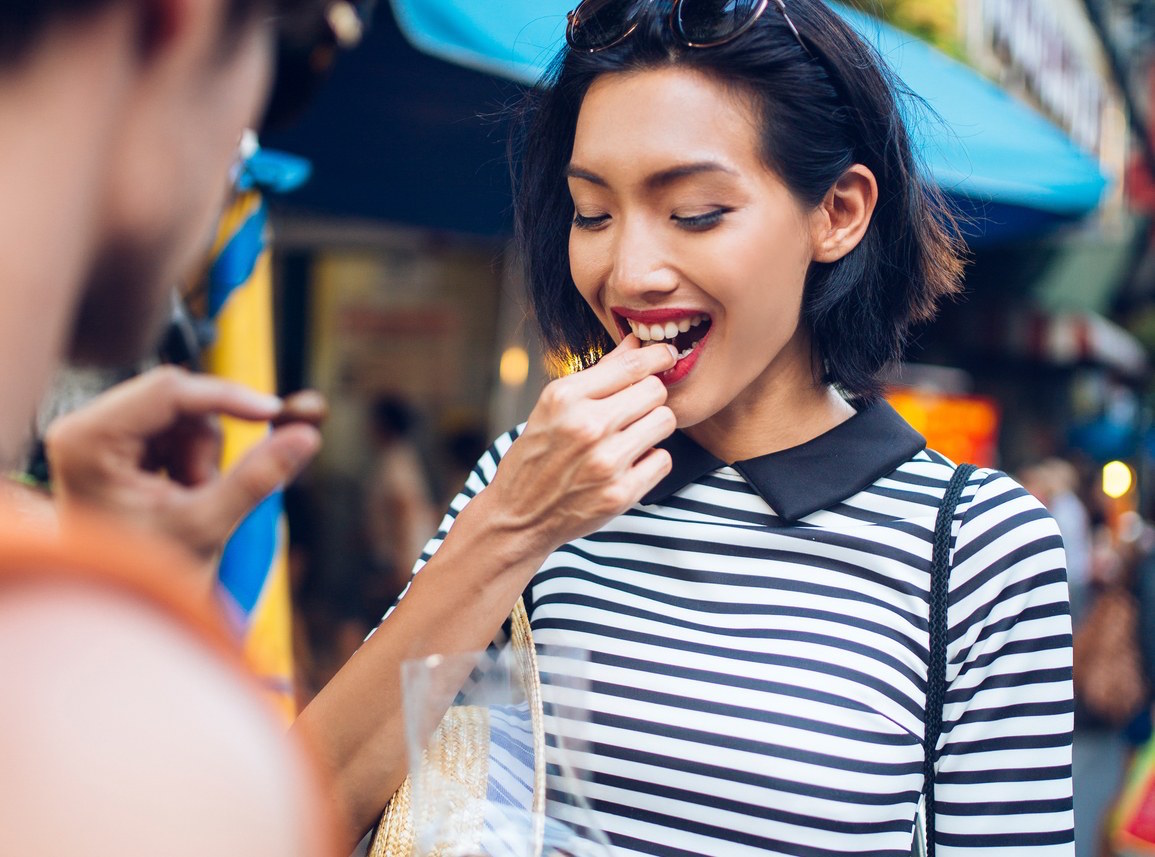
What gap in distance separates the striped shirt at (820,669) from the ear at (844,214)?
298 mm

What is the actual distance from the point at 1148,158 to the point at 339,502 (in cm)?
676

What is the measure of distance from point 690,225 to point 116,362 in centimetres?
89

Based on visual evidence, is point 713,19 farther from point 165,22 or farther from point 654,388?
point 165,22

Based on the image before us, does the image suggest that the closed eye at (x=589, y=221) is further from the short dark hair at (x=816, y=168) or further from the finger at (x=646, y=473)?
the finger at (x=646, y=473)

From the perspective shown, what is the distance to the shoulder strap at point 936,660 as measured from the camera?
1.36 m

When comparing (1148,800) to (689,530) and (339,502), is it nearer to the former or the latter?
(689,530)

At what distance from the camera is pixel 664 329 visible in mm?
1495

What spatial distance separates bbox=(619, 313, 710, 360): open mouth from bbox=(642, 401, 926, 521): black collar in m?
0.17

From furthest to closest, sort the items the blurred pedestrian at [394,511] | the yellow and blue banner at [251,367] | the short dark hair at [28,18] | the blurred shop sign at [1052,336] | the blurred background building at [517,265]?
the blurred shop sign at [1052,336] → the blurred pedestrian at [394,511] → the blurred background building at [517,265] → the yellow and blue banner at [251,367] → the short dark hair at [28,18]

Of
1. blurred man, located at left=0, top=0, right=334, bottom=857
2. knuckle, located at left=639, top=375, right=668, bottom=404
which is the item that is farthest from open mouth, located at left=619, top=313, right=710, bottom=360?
blurred man, located at left=0, top=0, right=334, bottom=857

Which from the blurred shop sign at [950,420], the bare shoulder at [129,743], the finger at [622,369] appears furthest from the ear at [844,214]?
the blurred shop sign at [950,420]

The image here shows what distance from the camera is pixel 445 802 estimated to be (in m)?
1.05

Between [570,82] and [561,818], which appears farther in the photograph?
[570,82]

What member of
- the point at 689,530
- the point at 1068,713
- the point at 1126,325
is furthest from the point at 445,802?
the point at 1126,325
